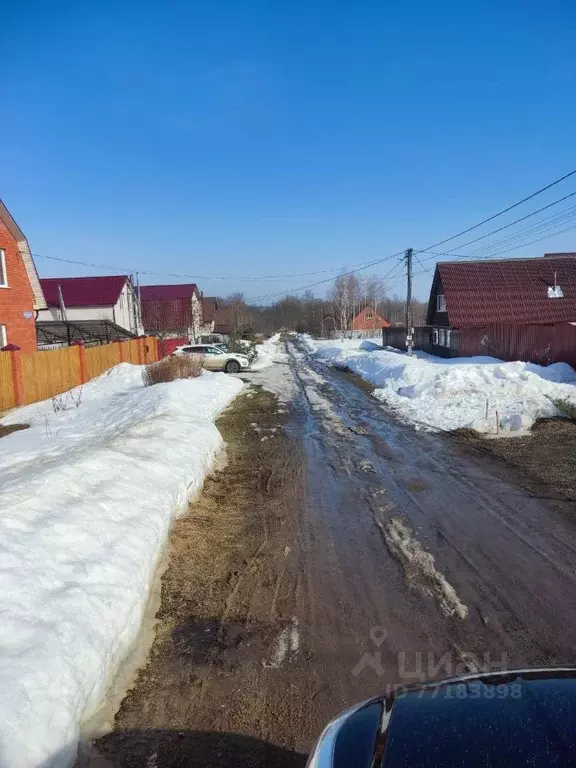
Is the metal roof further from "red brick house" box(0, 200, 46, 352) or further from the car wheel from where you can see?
"red brick house" box(0, 200, 46, 352)

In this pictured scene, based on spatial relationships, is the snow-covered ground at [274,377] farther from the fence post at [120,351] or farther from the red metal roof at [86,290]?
the red metal roof at [86,290]

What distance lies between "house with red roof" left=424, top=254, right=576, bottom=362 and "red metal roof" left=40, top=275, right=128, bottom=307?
86.8 ft

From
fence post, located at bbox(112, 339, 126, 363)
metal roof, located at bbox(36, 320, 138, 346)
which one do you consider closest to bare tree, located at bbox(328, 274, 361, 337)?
metal roof, located at bbox(36, 320, 138, 346)

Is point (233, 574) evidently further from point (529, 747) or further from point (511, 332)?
point (511, 332)

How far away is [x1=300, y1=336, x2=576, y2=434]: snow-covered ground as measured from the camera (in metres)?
12.5

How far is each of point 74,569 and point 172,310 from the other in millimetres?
54752

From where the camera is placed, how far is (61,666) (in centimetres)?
308

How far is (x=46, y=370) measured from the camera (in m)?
18.1

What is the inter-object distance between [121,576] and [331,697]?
200cm

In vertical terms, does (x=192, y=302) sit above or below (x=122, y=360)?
above

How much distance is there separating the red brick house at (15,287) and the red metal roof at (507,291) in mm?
23504

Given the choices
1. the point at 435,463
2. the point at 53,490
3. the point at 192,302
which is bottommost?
the point at 435,463

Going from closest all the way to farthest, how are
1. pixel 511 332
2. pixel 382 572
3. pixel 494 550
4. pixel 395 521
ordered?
pixel 382 572
pixel 494 550
pixel 395 521
pixel 511 332

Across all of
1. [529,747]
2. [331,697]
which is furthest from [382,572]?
[529,747]
